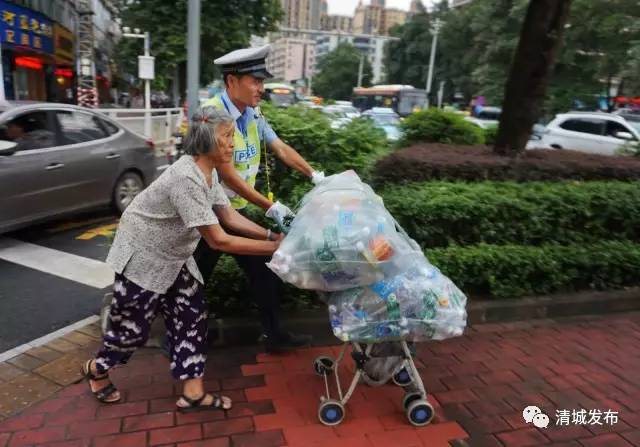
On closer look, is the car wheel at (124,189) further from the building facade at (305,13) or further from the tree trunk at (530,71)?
the building facade at (305,13)

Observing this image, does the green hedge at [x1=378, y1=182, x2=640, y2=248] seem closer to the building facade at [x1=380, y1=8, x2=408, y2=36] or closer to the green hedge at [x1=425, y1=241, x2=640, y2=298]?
the green hedge at [x1=425, y1=241, x2=640, y2=298]

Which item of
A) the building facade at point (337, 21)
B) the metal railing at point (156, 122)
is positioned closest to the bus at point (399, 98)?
the metal railing at point (156, 122)

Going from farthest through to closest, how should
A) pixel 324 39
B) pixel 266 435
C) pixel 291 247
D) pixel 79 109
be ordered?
pixel 324 39 → pixel 79 109 → pixel 266 435 → pixel 291 247

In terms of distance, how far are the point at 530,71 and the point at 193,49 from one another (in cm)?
341

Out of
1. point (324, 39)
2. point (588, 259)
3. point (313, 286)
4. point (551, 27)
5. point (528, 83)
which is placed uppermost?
point (324, 39)

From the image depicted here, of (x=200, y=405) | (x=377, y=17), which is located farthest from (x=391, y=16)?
(x=200, y=405)

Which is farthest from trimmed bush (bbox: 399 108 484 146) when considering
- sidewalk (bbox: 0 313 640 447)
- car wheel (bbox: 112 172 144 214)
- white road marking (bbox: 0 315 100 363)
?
white road marking (bbox: 0 315 100 363)

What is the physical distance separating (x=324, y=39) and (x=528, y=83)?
134402 millimetres

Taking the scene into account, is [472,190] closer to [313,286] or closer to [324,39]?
[313,286]

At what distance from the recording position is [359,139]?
4.84 metres

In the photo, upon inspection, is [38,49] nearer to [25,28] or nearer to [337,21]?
[25,28]

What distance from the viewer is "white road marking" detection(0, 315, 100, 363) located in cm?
325

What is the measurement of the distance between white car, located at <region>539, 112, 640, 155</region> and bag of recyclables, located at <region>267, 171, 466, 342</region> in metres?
12.4

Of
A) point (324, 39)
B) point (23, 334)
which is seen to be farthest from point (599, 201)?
point (324, 39)
